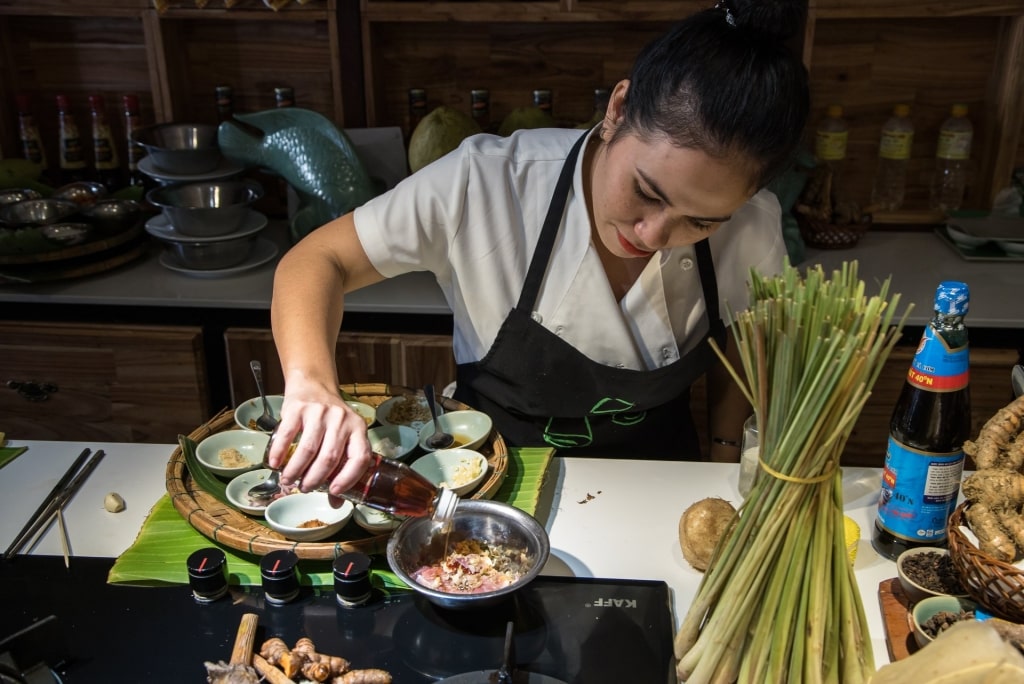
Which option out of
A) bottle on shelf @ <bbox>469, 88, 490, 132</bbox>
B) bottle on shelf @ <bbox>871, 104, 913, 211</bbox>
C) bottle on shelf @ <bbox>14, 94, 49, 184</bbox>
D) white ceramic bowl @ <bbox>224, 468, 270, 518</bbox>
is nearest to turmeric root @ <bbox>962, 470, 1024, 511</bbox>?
white ceramic bowl @ <bbox>224, 468, 270, 518</bbox>

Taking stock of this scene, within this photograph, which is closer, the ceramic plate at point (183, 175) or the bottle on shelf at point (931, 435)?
the bottle on shelf at point (931, 435)

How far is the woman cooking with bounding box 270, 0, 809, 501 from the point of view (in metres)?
1.40

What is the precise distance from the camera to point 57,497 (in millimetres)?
1408

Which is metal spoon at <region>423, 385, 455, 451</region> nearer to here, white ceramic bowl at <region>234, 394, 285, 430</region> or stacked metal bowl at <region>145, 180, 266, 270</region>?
white ceramic bowl at <region>234, 394, 285, 430</region>

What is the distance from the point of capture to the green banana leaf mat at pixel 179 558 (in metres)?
1.25

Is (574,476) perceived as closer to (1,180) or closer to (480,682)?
(480,682)

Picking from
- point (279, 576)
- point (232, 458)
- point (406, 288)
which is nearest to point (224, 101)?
point (406, 288)

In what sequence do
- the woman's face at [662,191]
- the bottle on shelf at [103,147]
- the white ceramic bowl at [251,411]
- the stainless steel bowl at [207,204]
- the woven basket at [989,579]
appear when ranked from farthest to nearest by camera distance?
the bottle on shelf at [103,147]
the stainless steel bowl at [207,204]
the white ceramic bowl at [251,411]
the woman's face at [662,191]
the woven basket at [989,579]

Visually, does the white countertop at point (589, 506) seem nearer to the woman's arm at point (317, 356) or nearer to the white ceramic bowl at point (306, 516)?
the white ceramic bowl at point (306, 516)

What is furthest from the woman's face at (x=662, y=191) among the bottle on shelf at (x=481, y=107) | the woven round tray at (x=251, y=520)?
the bottle on shelf at (x=481, y=107)

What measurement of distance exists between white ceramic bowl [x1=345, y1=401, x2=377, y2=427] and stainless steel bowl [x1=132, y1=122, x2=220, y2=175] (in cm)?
128

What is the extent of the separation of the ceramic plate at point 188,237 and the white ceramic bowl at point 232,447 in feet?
3.66

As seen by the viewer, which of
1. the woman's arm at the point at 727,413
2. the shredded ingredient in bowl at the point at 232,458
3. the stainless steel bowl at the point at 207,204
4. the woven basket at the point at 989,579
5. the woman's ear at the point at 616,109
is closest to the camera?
the woven basket at the point at 989,579

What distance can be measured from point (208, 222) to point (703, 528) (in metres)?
1.78
